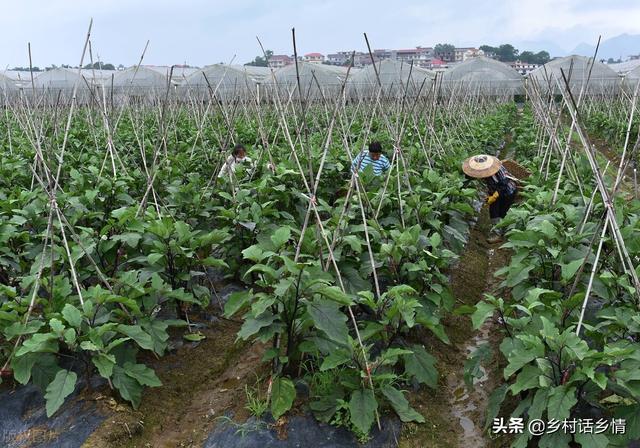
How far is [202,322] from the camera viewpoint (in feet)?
15.3

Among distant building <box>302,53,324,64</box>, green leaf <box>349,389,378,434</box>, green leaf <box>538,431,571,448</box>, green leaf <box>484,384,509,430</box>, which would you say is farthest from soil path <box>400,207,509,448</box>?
distant building <box>302,53,324,64</box>

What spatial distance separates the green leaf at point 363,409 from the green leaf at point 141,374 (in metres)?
1.22

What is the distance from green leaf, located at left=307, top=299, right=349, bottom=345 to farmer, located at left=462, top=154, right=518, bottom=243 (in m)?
4.36

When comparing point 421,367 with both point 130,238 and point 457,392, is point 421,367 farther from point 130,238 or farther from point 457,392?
point 130,238

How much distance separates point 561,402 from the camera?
2674 millimetres

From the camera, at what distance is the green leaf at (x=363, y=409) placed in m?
2.96

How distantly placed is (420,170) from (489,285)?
2257 millimetres

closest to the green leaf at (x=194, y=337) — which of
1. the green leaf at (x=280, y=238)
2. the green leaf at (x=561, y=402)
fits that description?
the green leaf at (x=280, y=238)

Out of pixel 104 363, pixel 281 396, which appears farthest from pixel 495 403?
pixel 104 363

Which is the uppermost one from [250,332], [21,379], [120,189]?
[120,189]

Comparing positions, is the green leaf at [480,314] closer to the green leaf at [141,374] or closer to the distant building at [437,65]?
the green leaf at [141,374]

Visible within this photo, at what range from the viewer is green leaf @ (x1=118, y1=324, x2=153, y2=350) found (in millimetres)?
3254

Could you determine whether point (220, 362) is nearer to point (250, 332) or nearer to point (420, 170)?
point (250, 332)

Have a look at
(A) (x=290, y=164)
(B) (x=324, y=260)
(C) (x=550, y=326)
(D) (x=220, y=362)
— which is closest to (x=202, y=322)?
(D) (x=220, y=362)
